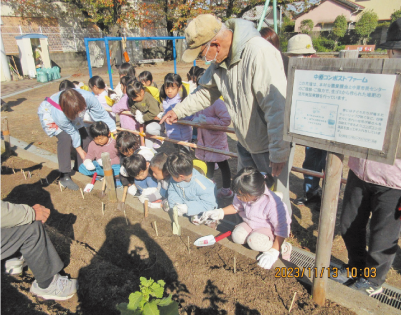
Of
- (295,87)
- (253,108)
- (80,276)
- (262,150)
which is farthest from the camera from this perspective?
(80,276)

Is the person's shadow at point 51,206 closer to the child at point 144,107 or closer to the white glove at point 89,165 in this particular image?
the white glove at point 89,165

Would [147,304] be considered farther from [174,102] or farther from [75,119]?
[174,102]

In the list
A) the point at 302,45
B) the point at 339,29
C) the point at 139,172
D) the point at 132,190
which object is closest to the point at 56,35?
the point at 132,190

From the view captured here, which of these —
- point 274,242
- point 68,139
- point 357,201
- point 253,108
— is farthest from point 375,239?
point 68,139

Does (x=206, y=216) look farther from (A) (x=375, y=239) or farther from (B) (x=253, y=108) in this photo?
(A) (x=375, y=239)

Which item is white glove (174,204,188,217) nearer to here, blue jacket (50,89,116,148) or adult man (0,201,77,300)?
adult man (0,201,77,300)

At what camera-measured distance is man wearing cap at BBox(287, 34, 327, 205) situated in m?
3.39

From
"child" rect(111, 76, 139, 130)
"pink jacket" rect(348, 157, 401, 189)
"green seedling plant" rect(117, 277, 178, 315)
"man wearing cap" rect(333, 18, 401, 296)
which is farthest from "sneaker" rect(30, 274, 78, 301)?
"child" rect(111, 76, 139, 130)

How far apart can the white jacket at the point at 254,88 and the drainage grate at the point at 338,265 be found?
3.35 feet

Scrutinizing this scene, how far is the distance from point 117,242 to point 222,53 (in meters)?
2.07

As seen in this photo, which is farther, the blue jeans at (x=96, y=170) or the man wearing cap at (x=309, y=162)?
the blue jeans at (x=96, y=170)

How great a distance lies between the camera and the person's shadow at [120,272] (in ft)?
7.42

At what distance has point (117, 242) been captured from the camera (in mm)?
2957

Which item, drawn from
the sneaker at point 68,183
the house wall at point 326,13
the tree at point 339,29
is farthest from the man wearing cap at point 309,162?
the house wall at point 326,13
